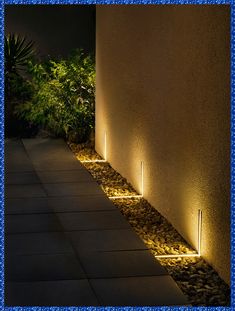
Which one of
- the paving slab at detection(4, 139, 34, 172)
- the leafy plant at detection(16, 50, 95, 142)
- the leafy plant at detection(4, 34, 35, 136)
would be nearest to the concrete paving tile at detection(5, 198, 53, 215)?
the paving slab at detection(4, 139, 34, 172)

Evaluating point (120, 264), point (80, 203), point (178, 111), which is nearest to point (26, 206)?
point (80, 203)

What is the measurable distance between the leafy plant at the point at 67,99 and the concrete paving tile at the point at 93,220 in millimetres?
4775

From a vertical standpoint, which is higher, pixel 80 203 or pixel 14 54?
pixel 14 54

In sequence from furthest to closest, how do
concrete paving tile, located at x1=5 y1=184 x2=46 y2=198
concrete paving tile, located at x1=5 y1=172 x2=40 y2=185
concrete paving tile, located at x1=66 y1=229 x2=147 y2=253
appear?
concrete paving tile, located at x1=5 y1=172 x2=40 y2=185 < concrete paving tile, located at x1=5 y1=184 x2=46 y2=198 < concrete paving tile, located at x1=66 y1=229 x2=147 y2=253

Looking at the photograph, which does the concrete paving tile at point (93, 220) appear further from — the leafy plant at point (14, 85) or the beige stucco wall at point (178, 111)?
the leafy plant at point (14, 85)

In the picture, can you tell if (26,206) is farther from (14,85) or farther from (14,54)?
(14,54)

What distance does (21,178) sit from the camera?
9328 mm

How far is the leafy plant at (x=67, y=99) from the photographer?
1216 cm

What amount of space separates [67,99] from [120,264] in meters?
6.68

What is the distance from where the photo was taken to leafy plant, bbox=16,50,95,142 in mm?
12164

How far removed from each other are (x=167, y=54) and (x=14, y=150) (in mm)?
5062

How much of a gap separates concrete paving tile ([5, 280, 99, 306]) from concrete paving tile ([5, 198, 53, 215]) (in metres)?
2.21

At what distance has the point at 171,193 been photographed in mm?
7020

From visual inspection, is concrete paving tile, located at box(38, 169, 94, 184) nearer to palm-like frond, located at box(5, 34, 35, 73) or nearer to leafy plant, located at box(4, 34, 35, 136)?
leafy plant, located at box(4, 34, 35, 136)
